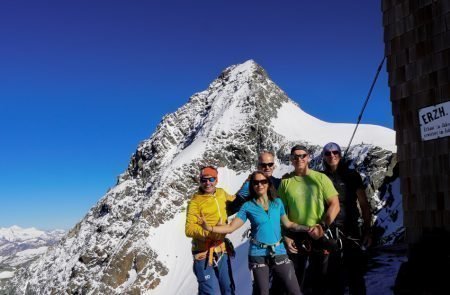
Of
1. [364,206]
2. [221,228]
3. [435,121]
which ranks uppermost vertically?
[435,121]

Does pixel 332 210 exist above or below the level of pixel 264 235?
above

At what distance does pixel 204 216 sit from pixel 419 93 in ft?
20.0

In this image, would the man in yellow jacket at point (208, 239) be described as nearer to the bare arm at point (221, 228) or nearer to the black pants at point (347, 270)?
the bare arm at point (221, 228)

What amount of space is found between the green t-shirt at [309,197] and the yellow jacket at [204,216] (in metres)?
1.08

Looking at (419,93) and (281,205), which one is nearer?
(281,205)

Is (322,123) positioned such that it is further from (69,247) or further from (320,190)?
(320,190)

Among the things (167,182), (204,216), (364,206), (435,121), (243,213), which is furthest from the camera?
(167,182)

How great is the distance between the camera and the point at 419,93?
10.0m

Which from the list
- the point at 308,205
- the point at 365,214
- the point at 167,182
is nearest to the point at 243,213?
the point at 308,205

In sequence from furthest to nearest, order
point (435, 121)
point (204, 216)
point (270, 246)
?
point (435, 121) < point (204, 216) < point (270, 246)

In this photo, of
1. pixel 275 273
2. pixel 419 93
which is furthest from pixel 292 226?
pixel 419 93

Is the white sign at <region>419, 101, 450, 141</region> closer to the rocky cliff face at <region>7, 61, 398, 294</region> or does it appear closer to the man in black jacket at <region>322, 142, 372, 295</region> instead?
the man in black jacket at <region>322, 142, 372, 295</region>

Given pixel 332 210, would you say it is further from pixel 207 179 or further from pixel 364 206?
pixel 207 179

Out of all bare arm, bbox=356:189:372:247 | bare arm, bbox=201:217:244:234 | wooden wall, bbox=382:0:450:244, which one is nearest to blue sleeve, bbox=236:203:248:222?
bare arm, bbox=201:217:244:234
